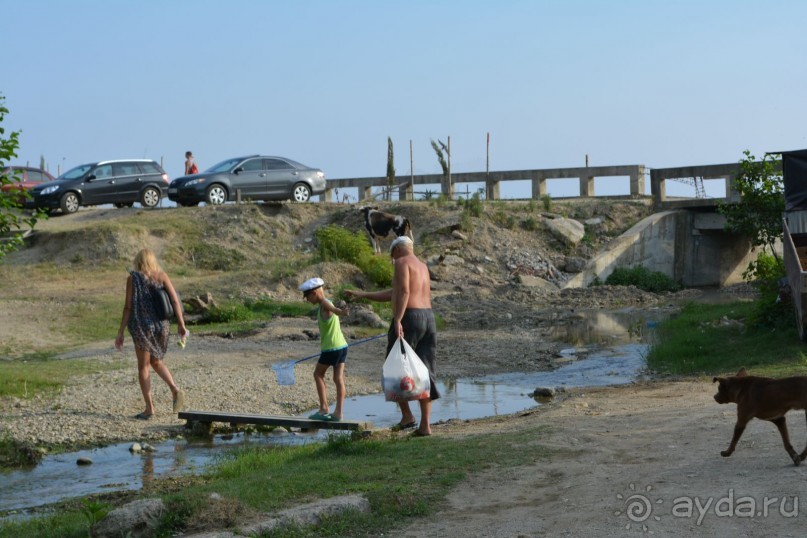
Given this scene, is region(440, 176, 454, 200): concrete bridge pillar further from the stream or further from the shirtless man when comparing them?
the shirtless man

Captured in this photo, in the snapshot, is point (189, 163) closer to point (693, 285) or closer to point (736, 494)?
point (693, 285)

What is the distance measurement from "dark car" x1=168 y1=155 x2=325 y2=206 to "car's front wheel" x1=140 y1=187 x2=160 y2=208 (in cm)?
68

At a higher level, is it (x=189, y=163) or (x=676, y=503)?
(x=189, y=163)

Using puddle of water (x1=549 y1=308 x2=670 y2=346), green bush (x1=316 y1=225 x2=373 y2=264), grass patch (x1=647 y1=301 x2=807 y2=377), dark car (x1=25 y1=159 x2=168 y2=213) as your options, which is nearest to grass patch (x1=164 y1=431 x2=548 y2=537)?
grass patch (x1=647 y1=301 x2=807 y2=377)

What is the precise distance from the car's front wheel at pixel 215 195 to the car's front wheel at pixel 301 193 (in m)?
2.27

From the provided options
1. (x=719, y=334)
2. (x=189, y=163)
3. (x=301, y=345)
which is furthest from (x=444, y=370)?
(x=189, y=163)

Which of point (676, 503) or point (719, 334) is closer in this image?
point (676, 503)

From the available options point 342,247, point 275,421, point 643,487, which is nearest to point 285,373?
point 275,421

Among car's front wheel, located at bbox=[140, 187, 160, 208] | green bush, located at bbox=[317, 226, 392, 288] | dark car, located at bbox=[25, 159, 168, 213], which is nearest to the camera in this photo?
green bush, located at bbox=[317, 226, 392, 288]

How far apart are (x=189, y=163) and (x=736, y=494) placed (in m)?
30.6

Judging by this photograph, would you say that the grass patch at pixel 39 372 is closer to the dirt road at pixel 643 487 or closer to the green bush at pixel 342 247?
the dirt road at pixel 643 487

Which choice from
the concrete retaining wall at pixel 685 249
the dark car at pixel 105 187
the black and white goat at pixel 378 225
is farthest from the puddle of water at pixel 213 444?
the dark car at pixel 105 187

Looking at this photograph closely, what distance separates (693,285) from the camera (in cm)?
3281

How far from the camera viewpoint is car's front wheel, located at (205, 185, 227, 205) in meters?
32.8
